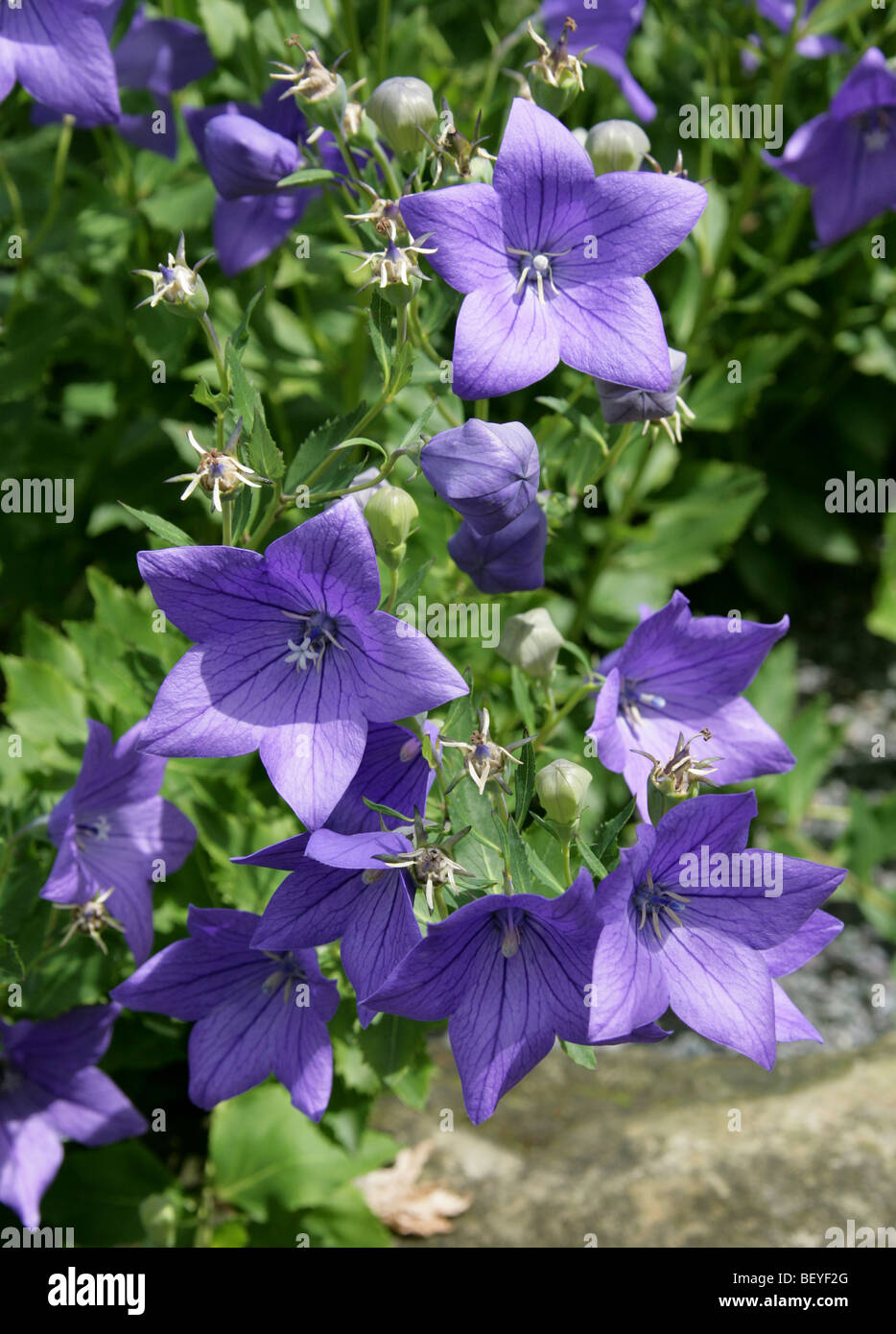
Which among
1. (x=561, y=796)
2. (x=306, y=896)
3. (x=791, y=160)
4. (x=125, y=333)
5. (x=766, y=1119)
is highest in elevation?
(x=791, y=160)

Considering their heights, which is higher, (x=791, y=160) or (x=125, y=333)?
(x=791, y=160)

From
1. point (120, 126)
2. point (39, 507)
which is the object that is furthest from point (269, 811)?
point (120, 126)

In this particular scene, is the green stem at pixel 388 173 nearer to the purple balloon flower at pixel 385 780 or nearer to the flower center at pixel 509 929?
the purple balloon flower at pixel 385 780

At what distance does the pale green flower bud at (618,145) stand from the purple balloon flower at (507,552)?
61 cm

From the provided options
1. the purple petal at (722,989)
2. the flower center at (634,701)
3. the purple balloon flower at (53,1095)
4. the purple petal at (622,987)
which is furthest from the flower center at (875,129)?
the purple balloon flower at (53,1095)

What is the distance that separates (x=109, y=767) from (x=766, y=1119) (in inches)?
79.9

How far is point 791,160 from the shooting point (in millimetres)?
3062

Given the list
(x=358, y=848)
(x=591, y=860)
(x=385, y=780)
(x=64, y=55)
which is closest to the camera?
(x=358, y=848)

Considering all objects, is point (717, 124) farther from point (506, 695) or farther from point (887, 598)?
point (506, 695)

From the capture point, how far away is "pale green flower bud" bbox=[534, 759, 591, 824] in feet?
5.41

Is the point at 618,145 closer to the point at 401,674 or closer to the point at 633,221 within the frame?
the point at 633,221

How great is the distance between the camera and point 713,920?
1745 millimetres

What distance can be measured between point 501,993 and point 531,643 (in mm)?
544

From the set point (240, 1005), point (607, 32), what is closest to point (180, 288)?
point (240, 1005)
